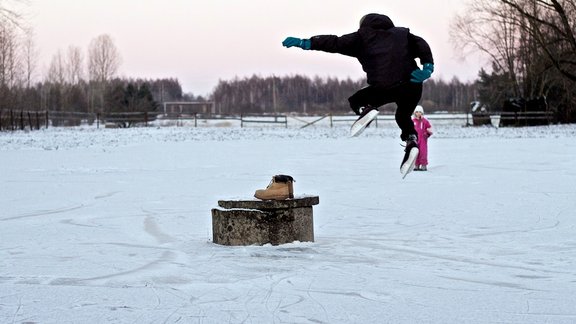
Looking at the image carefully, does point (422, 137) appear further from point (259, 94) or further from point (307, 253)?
point (259, 94)

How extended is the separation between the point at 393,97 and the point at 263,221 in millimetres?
1792

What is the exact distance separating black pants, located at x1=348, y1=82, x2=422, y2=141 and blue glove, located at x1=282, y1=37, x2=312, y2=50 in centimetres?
63

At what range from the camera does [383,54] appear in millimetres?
6020

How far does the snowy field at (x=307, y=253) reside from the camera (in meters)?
4.55

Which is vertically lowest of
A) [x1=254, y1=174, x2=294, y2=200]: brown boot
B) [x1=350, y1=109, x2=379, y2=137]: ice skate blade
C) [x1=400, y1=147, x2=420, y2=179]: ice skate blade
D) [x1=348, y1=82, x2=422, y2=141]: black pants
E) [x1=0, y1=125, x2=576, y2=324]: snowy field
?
[x1=0, y1=125, x2=576, y2=324]: snowy field

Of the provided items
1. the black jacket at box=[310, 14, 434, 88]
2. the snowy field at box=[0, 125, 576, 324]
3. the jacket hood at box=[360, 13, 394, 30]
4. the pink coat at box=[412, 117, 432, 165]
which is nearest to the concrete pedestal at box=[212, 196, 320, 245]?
the snowy field at box=[0, 125, 576, 324]

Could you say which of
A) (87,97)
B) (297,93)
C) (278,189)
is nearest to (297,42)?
(278,189)

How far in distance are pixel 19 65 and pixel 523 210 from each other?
64063 millimetres

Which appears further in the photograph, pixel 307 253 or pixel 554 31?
pixel 554 31

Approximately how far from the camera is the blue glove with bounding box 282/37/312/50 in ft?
19.6

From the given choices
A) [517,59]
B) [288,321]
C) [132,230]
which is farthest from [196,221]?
[517,59]

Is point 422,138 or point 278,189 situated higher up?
point 422,138

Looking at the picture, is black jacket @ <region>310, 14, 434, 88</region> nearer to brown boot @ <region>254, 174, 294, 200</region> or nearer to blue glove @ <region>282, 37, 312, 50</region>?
blue glove @ <region>282, 37, 312, 50</region>

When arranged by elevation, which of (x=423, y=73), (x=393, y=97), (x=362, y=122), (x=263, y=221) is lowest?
(x=263, y=221)
